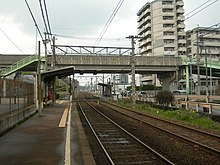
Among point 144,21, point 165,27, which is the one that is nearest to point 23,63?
point 165,27

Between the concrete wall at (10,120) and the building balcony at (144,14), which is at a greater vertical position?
the building balcony at (144,14)

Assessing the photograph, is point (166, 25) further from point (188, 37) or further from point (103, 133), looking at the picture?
point (103, 133)

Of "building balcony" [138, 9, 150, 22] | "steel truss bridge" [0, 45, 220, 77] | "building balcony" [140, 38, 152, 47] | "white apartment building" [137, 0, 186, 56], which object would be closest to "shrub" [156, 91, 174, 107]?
"steel truss bridge" [0, 45, 220, 77]

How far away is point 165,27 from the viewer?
306ft

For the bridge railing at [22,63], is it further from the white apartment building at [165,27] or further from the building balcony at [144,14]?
the building balcony at [144,14]

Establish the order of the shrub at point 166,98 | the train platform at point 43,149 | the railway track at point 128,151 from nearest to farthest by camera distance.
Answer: the train platform at point 43,149 → the railway track at point 128,151 → the shrub at point 166,98

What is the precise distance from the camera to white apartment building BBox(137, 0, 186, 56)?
91.9 meters

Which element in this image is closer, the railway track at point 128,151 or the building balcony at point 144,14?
the railway track at point 128,151

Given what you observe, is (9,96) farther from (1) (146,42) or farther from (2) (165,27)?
(1) (146,42)

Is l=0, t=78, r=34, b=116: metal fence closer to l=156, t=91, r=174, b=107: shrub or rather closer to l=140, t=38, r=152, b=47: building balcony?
l=156, t=91, r=174, b=107: shrub

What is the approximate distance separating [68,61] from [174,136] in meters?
40.3

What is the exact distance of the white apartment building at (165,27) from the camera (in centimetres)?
9194

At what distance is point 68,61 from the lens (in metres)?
51.0

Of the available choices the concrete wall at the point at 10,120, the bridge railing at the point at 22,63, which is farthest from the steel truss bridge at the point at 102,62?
the concrete wall at the point at 10,120
